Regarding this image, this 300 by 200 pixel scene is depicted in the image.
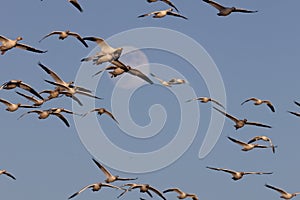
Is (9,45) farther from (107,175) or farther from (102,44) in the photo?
(107,175)

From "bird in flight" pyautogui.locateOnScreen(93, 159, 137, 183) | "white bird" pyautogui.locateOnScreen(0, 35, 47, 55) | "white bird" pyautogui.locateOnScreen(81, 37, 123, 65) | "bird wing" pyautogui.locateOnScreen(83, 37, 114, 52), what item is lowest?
"bird in flight" pyautogui.locateOnScreen(93, 159, 137, 183)

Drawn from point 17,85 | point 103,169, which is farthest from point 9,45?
point 103,169

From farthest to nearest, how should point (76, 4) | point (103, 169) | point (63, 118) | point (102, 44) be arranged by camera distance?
point (63, 118), point (103, 169), point (76, 4), point (102, 44)

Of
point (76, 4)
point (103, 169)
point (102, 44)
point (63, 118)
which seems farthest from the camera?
point (63, 118)

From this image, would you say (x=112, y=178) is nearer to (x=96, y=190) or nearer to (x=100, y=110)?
(x=96, y=190)

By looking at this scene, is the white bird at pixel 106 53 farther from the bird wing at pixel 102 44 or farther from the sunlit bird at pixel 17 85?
the sunlit bird at pixel 17 85

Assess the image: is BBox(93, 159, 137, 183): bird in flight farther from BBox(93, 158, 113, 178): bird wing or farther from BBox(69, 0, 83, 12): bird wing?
BBox(69, 0, 83, 12): bird wing

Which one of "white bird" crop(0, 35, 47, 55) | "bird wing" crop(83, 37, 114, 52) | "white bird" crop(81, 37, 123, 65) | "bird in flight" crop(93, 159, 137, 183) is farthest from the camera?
"bird in flight" crop(93, 159, 137, 183)

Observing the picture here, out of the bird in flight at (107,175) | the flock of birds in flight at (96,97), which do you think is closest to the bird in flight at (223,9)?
the flock of birds in flight at (96,97)

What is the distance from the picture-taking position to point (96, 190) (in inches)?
2707

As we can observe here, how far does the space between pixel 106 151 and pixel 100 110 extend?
3.65 m

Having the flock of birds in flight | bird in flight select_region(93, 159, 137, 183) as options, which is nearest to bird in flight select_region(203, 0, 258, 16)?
the flock of birds in flight

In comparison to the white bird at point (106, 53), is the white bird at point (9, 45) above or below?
above

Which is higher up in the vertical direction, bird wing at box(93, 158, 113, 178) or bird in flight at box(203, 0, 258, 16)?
bird in flight at box(203, 0, 258, 16)
